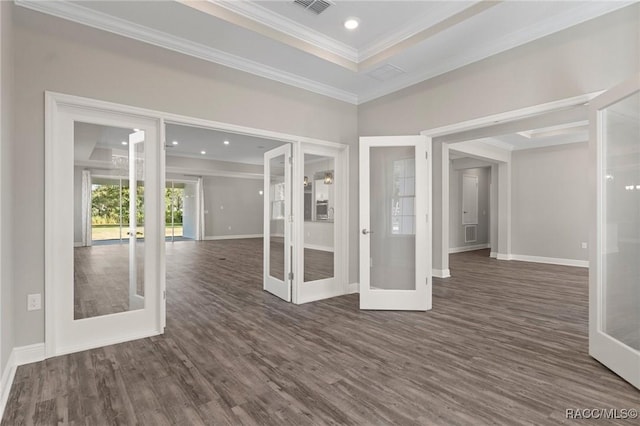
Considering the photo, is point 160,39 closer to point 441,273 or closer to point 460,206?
point 441,273

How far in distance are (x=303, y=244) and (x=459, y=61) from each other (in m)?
2.90

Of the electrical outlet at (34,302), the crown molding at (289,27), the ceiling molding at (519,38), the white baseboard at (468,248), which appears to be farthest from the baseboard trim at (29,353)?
the white baseboard at (468,248)

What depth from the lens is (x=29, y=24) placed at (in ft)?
Result: 8.50

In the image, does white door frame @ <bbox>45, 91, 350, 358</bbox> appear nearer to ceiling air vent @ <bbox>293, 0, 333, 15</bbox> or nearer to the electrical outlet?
the electrical outlet

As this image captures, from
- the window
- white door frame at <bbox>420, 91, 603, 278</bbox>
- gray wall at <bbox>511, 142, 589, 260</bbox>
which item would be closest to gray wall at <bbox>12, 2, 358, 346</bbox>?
the window

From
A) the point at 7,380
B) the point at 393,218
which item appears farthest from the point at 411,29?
the point at 7,380

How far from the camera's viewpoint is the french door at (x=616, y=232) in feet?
7.70

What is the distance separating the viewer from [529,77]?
3.10 metres

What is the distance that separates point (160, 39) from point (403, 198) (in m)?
3.22

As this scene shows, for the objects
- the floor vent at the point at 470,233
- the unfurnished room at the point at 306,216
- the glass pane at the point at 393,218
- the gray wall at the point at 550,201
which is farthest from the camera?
the floor vent at the point at 470,233

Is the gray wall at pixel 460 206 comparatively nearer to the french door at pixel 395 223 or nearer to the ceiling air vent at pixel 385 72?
the french door at pixel 395 223

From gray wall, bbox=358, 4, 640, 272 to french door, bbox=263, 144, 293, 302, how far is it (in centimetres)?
157

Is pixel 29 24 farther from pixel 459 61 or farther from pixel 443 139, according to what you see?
pixel 443 139

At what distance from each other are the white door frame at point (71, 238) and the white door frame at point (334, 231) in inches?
65.7
